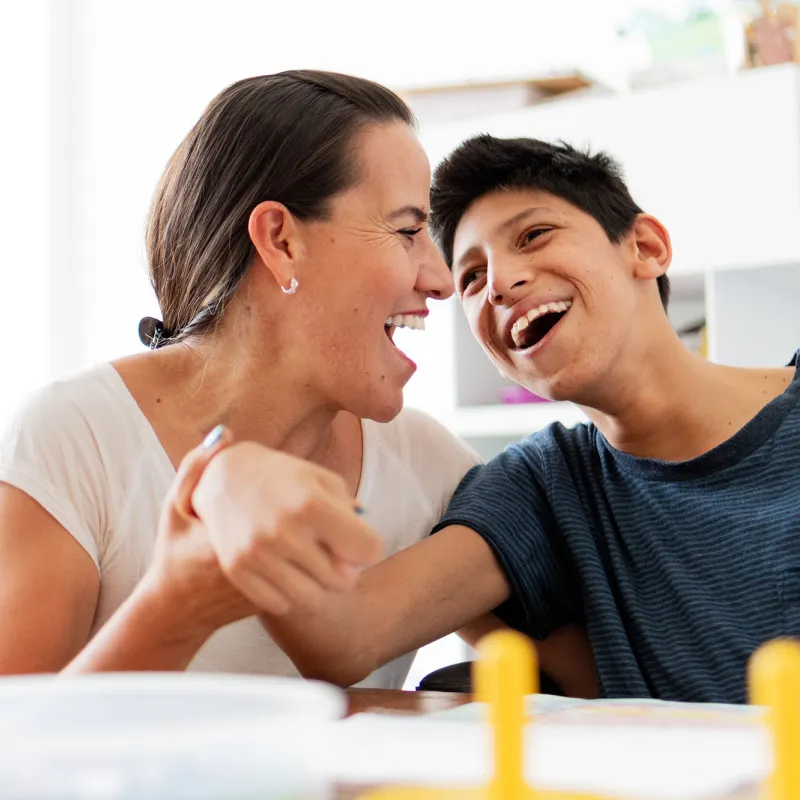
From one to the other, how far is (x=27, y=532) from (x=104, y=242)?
9.64 feet

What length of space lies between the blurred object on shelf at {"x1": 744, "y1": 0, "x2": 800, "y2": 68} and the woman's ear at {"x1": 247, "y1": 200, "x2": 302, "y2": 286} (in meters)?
1.61

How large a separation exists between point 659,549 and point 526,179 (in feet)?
1.74

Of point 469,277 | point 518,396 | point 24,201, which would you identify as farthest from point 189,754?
point 24,201

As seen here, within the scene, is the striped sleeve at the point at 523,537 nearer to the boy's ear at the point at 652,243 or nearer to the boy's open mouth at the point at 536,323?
the boy's open mouth at the point at 536,323

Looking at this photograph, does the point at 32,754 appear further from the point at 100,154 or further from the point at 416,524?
the point at 100,154

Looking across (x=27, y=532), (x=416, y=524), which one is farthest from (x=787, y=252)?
(x=27, y=532)

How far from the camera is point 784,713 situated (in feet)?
1.23

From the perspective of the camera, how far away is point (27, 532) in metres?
1.16

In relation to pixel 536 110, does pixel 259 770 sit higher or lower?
lower

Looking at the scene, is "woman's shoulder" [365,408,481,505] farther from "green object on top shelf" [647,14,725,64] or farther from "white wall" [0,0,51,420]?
"white wall" [0,0,51,420]

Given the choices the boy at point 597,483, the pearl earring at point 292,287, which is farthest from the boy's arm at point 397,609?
the pearl earring at point 292,287

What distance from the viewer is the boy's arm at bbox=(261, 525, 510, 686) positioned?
1.19m

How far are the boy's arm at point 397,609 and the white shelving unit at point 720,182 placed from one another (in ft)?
4.44

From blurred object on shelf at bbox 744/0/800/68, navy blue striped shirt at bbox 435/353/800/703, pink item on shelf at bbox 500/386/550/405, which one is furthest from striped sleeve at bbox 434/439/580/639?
blurred object on shelf at bbox 744/0/800/68
